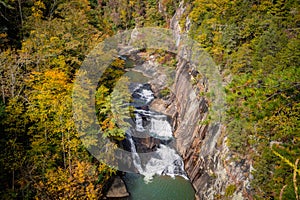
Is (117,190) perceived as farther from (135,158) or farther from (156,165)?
(156,165)

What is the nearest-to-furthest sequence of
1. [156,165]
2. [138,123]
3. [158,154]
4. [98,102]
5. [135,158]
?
1. [98,102]
2. [156,165]
3. [135,158]
4. [158,154]
5. [138,123]

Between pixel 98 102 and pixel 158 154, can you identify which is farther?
pixel 158 154

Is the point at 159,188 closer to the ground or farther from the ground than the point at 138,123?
closer to the ground

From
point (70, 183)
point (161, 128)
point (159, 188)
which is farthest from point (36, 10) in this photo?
point (159, 188)

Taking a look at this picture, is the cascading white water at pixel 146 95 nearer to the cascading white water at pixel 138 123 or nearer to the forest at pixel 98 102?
the cascading white water at pixel 138 123

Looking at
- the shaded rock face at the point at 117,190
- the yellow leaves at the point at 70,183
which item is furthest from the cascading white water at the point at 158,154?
the yellow leaves at the point at 70,183
